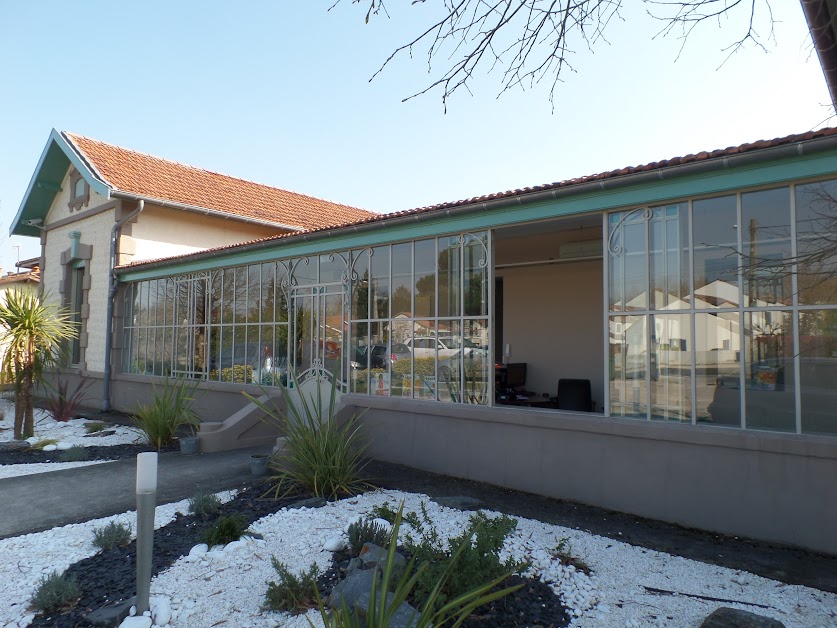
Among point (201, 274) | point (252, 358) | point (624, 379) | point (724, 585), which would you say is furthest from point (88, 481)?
point (724, 585)

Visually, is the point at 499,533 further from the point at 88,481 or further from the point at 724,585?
the point at 88,481

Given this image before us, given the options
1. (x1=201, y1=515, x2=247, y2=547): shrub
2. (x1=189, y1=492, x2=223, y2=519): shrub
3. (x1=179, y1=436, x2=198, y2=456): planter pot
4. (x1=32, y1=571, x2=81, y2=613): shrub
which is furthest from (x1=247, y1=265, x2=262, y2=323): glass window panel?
(x1=32, y1=571, x2=81, y2=613): shrub

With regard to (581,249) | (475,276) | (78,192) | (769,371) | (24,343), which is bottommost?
(769,371)

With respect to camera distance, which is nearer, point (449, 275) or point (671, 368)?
point (671, 368)

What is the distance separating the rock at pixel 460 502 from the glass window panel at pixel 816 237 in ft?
11.1

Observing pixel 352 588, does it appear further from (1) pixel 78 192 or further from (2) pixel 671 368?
(1) pixel 78 192

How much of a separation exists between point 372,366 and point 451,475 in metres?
2.01

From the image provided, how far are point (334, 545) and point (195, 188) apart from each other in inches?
488

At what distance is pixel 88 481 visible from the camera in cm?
700

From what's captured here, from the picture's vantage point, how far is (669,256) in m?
5.57

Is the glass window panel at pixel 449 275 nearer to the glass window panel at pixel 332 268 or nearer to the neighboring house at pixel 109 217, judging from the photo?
the glass window panel at pixel 332 268

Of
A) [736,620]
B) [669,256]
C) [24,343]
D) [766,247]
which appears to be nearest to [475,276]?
[669,256]

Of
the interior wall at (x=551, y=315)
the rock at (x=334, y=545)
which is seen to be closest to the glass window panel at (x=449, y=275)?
the interior wall at (x=551, y=315)

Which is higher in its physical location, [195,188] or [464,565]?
[195,188]
